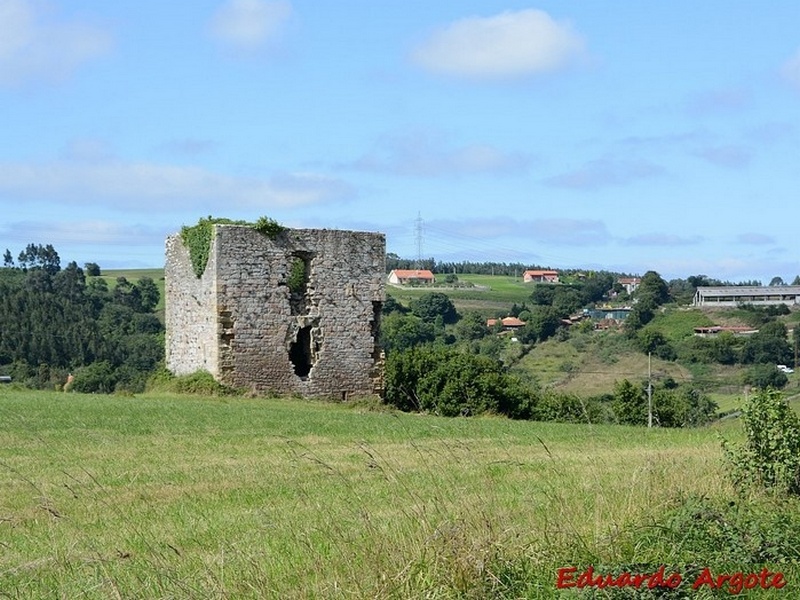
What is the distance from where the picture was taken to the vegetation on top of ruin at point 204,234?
2445cm

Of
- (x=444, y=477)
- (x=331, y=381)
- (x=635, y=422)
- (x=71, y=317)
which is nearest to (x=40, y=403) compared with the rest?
(x=331, y=381)

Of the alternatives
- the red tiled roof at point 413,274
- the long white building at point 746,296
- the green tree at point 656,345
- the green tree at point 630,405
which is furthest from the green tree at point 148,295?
the long white building at point 746,296

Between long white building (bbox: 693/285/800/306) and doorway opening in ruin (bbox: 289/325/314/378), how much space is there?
66.0 metres

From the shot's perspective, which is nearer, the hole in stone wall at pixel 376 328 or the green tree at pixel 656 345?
the hole in stone wall at pixel 376 328

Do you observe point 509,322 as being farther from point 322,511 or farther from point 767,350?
point 322,511

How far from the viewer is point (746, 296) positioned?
9406 centimetres

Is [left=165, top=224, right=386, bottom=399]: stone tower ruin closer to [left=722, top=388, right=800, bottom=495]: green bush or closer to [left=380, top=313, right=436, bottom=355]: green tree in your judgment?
[left=722, top=388, right=800, bottom=495]: green bush

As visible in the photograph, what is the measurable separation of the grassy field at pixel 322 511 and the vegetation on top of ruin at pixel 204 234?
854cm

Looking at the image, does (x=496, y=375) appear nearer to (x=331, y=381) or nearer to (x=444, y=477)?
(x=331, y=381)

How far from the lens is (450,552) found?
5.96 metres

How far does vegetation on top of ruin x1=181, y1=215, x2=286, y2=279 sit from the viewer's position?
80.2 ft

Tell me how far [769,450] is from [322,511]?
12.0ft

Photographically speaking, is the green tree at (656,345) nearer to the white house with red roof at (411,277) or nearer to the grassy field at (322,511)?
the white house with red roof at (411,277)

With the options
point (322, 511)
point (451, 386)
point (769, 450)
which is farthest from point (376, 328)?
point (322, 511)
